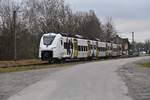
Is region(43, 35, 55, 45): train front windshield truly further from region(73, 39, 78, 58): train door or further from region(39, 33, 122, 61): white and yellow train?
region(73, 39, 78, 58): train door

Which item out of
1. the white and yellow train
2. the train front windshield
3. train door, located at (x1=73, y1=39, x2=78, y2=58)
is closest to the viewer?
the white and yellow train

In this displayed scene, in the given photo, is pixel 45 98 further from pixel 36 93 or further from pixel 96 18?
pixel 96 18

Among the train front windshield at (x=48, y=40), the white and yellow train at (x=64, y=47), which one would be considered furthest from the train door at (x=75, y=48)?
the train front windshield at (x=48, y=40)

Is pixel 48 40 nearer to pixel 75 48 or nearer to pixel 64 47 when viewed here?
pixel 64 47

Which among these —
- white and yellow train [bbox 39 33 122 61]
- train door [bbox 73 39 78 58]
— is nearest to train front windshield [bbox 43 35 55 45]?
white and yellow train [bbox 39 33 122 61]

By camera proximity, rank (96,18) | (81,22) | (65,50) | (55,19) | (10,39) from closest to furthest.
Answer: (65,50)
(10,39)
(55,19)
(81,22)
(96,18)

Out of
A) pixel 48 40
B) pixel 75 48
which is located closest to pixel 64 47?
pixel 48 40

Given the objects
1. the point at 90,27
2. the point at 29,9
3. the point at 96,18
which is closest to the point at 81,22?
the point at 90,27

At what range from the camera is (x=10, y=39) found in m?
65.0

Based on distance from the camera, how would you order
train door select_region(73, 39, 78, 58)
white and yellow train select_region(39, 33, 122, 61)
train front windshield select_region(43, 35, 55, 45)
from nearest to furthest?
white and yellow train select_region(39, 33, 122, 61) < train front windshield select_region(43, 35, 55, 45) < train door select_region(73, 39, 78, 58)

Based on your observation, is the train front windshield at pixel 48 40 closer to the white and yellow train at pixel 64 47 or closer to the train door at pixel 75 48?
the white and yellow train at pixel 64 47

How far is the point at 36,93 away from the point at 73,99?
2.47 metres

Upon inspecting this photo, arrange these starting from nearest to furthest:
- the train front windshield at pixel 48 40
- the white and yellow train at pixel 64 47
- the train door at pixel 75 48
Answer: the white and yellow train at pixel 64 47 < the train front windshield at pixel 48 40 < the train door at pixel 75 48

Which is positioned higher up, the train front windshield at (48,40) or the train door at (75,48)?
the train front windshield at (48,40)
